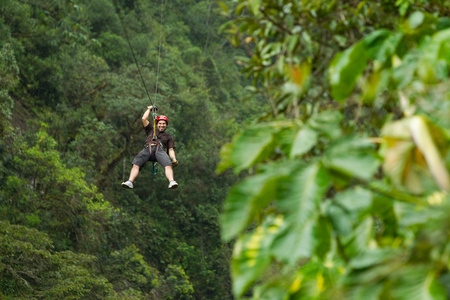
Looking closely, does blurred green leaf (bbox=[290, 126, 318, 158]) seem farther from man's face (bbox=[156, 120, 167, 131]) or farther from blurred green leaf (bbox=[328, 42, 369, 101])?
man's face (bbox=[156, 120, 167, 131])

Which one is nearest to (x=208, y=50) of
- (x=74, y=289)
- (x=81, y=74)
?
(x=81, y=74)

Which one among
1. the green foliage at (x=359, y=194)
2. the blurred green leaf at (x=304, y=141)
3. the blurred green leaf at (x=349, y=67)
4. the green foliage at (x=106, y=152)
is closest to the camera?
the green foliage at (x=359, y=194)

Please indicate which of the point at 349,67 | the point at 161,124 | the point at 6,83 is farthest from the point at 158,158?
the point at 349,67

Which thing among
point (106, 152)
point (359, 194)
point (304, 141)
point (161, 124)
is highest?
point (106, 152)

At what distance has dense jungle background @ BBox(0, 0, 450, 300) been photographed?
29.5 inches

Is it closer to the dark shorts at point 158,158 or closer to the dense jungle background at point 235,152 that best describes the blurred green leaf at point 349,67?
the dense jungle background at point 235,152

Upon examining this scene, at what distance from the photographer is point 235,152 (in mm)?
855

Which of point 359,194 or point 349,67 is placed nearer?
point 359,194

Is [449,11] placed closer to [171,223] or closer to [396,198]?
[396,198]

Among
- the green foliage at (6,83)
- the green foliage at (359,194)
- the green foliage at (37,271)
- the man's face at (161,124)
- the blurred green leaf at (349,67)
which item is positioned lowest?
the green foliage at (359,194)

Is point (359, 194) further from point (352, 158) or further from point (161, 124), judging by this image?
point (161, 124)

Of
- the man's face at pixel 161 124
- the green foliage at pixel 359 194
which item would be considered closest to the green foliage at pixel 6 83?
the man's face at pixel 161 124

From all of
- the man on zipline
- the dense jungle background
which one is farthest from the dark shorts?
the dense jungle background

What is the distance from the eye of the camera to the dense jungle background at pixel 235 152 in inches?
29.5
